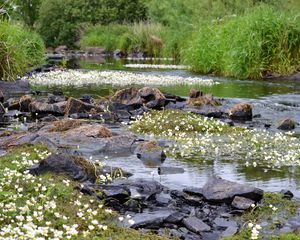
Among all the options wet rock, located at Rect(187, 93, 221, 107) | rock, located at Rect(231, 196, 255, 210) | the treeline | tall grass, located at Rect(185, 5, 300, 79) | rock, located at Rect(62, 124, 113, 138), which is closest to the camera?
rock, located at Rect(231, 196, 255, 210)

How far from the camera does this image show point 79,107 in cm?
1352

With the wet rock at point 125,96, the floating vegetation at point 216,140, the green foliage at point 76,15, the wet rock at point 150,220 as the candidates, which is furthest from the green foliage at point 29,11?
the wet rock at point 150,220

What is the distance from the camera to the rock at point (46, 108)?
44.2 ft

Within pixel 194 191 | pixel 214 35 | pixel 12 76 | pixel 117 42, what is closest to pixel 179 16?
pixel 214 35

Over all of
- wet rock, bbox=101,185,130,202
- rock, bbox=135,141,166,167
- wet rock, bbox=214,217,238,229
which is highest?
wet rock, bbox=101,185,130,202

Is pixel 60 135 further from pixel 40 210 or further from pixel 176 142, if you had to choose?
pixel 40 210

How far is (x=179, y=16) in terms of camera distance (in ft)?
131

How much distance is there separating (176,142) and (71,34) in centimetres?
6136

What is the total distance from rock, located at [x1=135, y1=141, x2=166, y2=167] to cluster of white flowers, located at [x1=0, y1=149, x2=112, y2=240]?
235 cm

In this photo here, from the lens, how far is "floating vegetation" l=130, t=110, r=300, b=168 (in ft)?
29.9

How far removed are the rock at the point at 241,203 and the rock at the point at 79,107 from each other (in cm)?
741

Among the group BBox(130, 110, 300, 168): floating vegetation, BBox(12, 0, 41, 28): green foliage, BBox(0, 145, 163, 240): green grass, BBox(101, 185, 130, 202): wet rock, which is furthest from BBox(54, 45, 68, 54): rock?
BBox(0, 145, 163, 240): green grass

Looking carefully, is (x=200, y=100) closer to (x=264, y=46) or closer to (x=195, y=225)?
(x=264, y=46)

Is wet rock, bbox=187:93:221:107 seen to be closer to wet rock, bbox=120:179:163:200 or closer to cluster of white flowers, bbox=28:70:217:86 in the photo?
cluster of white flowers, bbox=28:70:217:86
